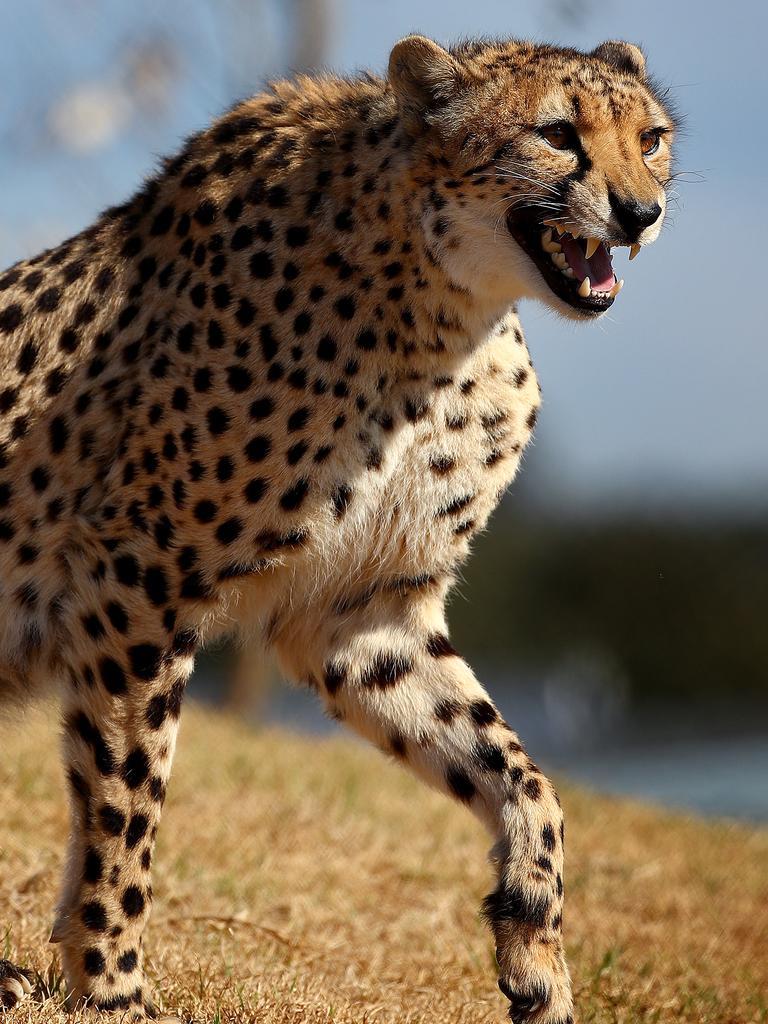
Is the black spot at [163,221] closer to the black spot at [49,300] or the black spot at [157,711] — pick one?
the black spot at [49,300]

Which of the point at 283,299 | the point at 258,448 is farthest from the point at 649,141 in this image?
the point at 258,448

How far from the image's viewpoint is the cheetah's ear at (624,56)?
358 centimetres

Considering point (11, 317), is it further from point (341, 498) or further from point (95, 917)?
point (95, 917)

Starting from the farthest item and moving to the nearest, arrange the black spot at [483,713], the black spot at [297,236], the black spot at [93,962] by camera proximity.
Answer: the black spot at [483,713] → the black spot at [297,236] → the black spot at [93,962]

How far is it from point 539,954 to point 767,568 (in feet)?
79.1

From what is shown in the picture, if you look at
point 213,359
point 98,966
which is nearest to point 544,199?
point 213,359

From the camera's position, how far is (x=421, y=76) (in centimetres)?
332

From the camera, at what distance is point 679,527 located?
91.8ft

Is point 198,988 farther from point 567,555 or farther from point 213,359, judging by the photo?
point 567,555

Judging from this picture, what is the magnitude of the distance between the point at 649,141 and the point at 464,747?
55.6 inches

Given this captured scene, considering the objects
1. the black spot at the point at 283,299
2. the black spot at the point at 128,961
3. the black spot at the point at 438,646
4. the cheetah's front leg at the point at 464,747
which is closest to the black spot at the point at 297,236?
the black spot at the point at 283,299

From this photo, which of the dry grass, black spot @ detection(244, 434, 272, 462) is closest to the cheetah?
black spot @ detection(244, 434, 272, 462)

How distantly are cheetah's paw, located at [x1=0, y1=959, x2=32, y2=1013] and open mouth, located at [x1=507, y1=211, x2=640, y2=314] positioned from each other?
1823 mm

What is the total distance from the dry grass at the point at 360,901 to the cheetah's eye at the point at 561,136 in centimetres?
186
